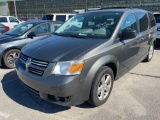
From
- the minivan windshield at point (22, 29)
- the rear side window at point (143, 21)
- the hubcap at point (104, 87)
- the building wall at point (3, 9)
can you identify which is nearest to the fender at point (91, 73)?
the hubcap at point (104, 87)

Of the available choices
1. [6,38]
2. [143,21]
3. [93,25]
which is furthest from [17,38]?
[143,21]

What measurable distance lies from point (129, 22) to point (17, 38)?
3.52 meters

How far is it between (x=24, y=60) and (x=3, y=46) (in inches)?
95.9

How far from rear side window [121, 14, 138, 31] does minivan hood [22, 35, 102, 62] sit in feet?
2.95

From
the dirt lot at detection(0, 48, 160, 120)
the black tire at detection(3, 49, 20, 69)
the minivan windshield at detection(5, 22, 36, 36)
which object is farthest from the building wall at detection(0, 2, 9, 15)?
the dirt lot at detection(0, 48, 160, 120)

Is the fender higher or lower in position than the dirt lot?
higher

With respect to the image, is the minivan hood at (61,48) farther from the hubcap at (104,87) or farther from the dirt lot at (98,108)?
the dirt lot at (98,108)

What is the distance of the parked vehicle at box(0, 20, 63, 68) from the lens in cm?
550

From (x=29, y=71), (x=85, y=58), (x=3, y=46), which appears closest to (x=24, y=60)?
(x=29, y=71)

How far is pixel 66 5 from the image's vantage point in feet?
Answer: 145

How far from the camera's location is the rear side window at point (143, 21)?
4.75 metres

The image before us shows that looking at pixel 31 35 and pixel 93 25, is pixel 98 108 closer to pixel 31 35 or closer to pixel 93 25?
pixel 93 25

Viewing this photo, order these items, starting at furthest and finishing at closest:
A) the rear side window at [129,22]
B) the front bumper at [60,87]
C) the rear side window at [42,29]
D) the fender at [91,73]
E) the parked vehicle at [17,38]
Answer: the rear side window at [42,29] → the parked vehicle at [17,38] → the rear side window at [129,22] → the fender at [91,73] → the front bumper at [60,87]

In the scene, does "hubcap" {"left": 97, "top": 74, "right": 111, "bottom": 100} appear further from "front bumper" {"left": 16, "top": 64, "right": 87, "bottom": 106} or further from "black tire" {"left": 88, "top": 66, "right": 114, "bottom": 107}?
"front bumper" {"left": 16, "top": 64, "right": 87, "bottom": 106}
